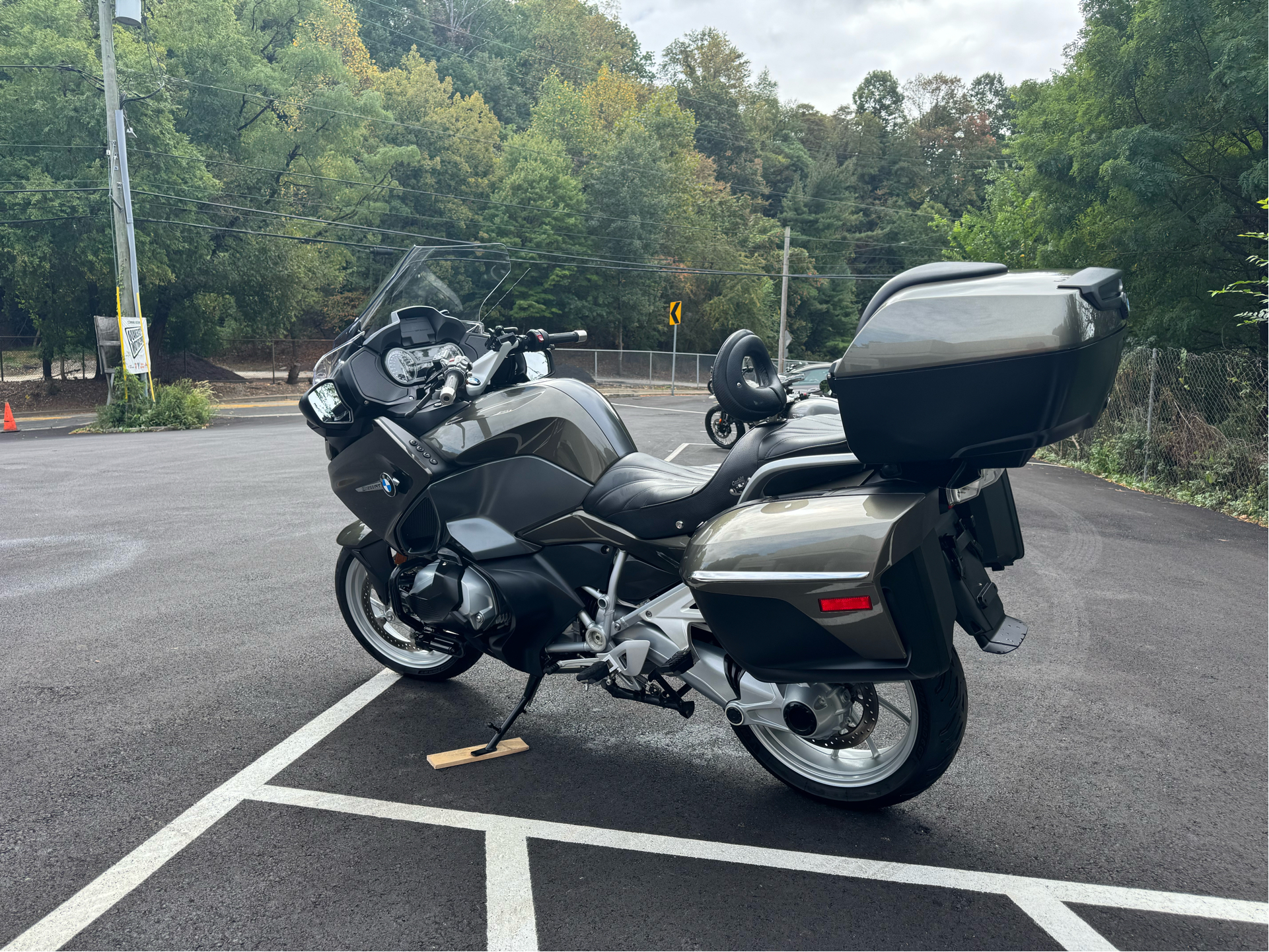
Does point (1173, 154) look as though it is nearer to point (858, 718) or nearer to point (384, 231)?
point (858, 718)

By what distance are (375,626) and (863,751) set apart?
2419 millimetres

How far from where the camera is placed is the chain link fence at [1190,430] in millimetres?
10422

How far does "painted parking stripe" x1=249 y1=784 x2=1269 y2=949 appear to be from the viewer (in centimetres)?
259

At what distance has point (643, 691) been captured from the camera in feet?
10.7

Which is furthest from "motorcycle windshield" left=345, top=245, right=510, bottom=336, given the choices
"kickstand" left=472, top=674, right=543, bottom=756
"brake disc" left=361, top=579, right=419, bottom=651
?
"kickstand" left=472, top=674, right=543, bottom=756

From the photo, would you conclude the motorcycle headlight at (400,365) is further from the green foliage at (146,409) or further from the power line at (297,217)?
the power line at (297,217)

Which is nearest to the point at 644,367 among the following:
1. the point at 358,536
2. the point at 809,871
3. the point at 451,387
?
the point at 358,536

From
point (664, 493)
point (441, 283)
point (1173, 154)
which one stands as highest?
point (1173, 154)

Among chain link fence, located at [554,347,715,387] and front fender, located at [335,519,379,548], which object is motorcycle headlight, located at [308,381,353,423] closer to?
front fender, located at [335,519,379,548]

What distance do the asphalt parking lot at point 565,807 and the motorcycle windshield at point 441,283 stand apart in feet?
5.73

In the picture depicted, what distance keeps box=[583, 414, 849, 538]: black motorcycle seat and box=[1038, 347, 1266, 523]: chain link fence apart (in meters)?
8.22

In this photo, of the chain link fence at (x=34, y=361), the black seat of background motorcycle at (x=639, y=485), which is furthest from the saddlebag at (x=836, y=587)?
the chain link fence at (x=34, y=361)

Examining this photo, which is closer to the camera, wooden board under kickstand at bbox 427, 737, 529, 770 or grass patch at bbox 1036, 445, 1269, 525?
wooden board under kickstand at bbox 427, 737, 529, 770

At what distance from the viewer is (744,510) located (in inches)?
107
